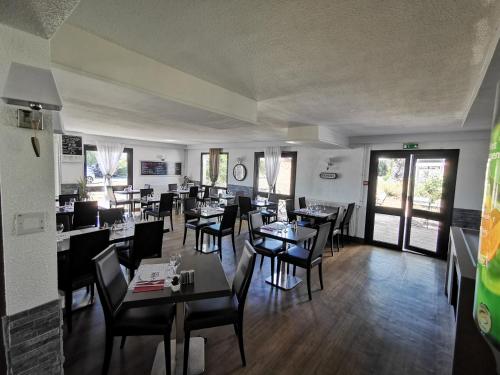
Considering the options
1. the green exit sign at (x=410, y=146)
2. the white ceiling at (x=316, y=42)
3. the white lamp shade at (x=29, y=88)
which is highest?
the white ceiling at (x=316, y=42)

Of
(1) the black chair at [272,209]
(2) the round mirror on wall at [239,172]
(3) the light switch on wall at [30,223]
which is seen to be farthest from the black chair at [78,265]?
(2) the round mirror on wall at [239,172]

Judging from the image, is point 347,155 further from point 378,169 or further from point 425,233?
point 425,233

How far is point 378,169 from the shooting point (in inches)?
220

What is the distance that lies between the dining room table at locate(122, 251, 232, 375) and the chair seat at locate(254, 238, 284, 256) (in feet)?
4.34

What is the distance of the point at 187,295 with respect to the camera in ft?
5.82

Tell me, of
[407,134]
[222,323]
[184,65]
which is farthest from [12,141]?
[407,134]

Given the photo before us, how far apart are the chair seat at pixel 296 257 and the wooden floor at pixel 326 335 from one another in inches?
16.6

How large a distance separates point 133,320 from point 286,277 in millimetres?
2360

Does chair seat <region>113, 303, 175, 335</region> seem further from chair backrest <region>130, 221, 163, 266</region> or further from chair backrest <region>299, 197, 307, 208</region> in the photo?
chair backrest <region>299, 197, 307, 208</region>

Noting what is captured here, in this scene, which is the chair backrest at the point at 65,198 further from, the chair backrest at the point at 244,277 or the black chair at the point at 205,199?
the chair backrest at the point at 244,277

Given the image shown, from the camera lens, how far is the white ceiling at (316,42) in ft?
4.23

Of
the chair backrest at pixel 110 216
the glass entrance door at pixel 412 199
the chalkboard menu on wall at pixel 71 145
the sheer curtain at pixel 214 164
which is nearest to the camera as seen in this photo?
the chair backrest at pixel 110 216

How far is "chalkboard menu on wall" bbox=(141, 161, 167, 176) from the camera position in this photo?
888 cm

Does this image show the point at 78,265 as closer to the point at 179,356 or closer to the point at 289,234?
the point at 179,356
